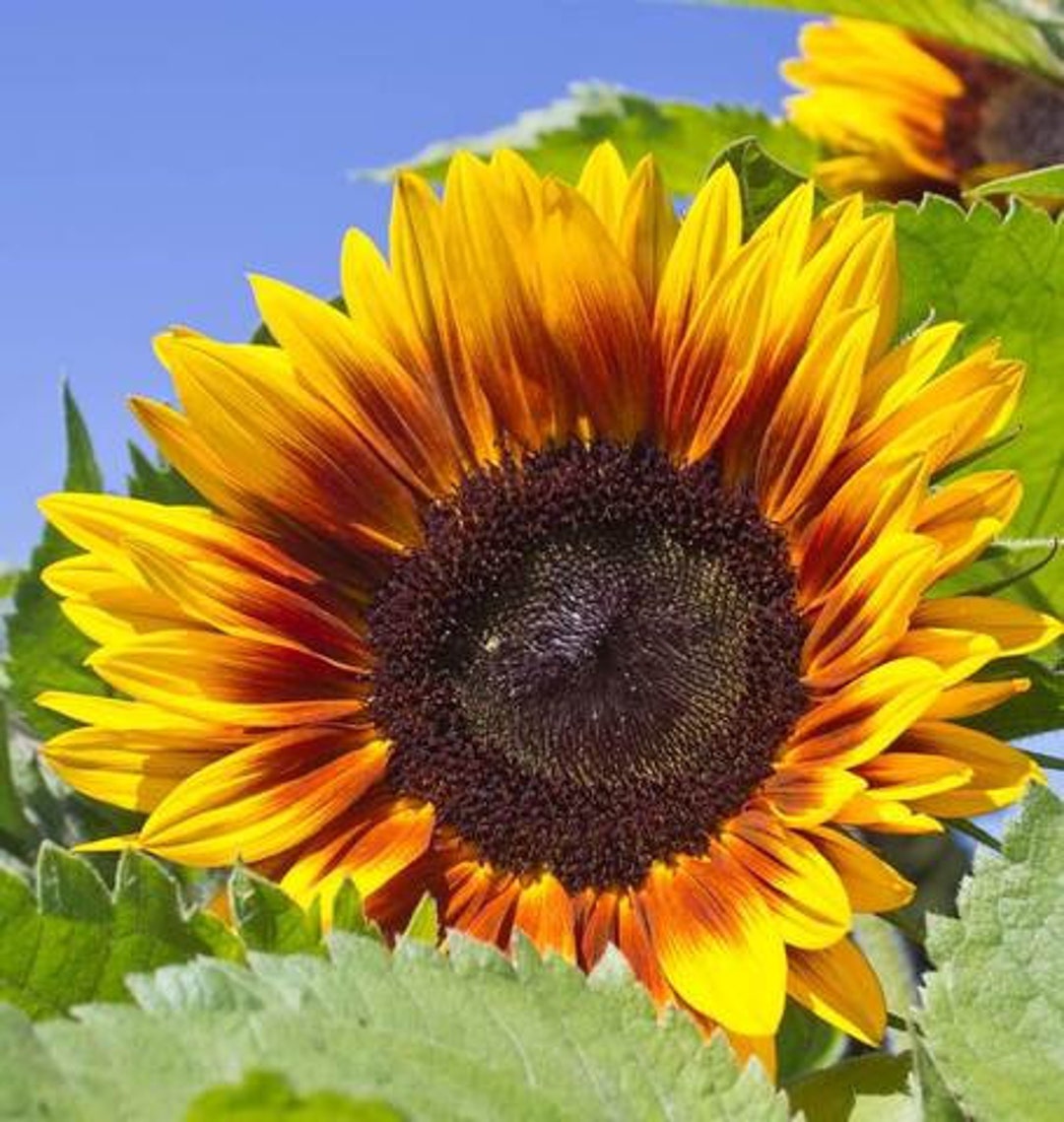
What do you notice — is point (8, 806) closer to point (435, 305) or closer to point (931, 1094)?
point (435, 305)

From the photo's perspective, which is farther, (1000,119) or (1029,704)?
(1000,119)

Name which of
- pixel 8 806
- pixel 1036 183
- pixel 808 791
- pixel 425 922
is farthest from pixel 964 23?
pixel 425 922

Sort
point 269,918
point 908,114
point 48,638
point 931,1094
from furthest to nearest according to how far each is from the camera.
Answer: point 908,114 → point 48,638 → point 269,918 → point 931,1094

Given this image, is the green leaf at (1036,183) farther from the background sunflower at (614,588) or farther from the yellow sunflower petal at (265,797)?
the yellow sunflower petal at (265,797)

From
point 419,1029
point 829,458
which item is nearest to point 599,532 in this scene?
point 829,458

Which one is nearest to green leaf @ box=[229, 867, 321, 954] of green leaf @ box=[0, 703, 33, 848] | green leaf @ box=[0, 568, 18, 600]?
green leaf @ box=[0, 703, 33, 848]

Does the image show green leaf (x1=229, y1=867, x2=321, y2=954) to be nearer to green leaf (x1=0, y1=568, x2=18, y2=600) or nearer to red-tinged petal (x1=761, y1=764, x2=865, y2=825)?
red-tinged petal (x1=761, y1=764, x2=865, y2=825)
